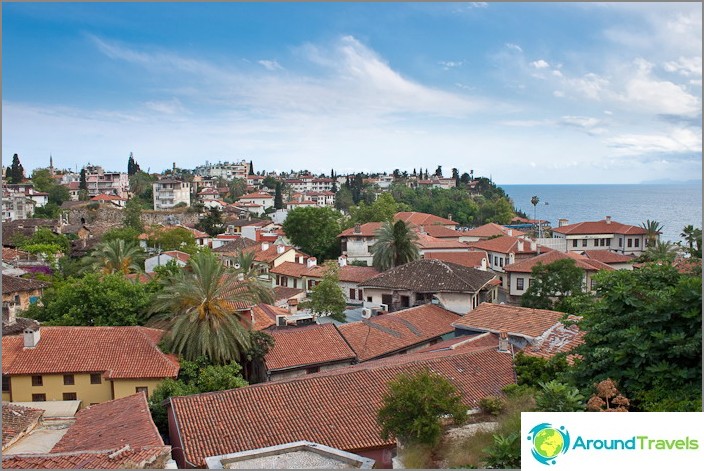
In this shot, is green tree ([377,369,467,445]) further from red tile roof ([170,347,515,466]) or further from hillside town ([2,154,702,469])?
red tile roof ([170,347,515,466])

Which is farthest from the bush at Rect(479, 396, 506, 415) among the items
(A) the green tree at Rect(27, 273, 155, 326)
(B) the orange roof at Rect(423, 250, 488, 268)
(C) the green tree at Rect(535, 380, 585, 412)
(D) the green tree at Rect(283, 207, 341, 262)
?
(D) the green tree at Rect(283, 207, 341, 262)

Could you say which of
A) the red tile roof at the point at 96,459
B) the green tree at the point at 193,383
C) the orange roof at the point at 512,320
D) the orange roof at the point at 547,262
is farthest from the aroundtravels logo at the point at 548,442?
the orange roof at the point at 547,262

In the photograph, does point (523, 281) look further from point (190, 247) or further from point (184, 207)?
point (184, 207)

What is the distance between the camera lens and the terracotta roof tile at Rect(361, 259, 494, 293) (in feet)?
95.3

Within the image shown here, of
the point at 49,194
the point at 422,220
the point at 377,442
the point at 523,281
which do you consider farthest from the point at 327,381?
the point at 49,194

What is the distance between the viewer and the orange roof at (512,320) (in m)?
19.5

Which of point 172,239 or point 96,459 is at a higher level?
point 172,239

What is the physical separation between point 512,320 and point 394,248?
1827 cm

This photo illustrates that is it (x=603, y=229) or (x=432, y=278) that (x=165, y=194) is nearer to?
(x=603, y=229)

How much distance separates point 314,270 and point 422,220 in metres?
27.1

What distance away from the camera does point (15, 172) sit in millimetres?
88250

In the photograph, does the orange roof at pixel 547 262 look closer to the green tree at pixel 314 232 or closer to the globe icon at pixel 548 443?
the green tree at pixel 314 232

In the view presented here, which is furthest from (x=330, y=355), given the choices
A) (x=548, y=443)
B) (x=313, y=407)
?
(x=548, y=443)

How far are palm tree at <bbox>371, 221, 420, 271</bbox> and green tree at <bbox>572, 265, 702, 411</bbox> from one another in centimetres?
2846
